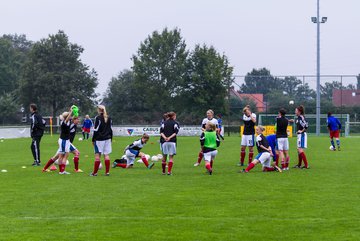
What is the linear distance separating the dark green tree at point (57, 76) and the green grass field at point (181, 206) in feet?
181

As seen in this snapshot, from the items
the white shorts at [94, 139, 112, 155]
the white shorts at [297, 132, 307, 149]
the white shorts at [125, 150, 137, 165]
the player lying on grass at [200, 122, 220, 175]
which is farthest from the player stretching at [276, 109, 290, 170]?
the white shorts at [94, 139, 112, 155]

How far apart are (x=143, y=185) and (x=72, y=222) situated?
5264 mm

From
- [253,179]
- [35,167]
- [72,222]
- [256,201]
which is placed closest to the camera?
[72,222]

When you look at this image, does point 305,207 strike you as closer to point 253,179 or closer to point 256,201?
point 256,201

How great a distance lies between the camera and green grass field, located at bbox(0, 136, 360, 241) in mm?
9070

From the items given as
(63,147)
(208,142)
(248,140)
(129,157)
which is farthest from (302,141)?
(63,147)

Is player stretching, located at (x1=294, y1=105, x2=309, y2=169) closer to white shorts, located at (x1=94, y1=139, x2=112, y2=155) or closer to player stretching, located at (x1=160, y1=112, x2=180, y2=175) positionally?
player stretching, located at (x1=160, y1=112, x2=180, y2=175)

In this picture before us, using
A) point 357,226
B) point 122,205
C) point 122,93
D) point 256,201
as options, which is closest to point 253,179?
point 256,201

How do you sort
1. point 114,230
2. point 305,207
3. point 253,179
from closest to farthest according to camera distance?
point 114,230
point 305,207
point 253,179

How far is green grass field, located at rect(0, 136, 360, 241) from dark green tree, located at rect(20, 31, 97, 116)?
55109 mm

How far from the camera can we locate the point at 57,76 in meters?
72.4

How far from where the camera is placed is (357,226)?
9430 mm

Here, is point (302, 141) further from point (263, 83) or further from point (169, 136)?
point (263, 83)

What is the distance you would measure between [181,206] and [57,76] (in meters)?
62.8
